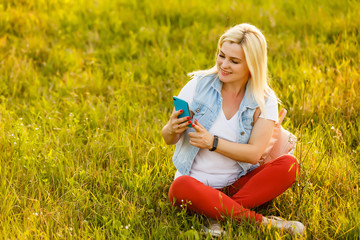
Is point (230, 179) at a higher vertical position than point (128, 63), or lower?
lower

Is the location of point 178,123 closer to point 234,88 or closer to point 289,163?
point 234,88

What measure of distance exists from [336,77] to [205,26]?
2034 mm

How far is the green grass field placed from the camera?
321 cm

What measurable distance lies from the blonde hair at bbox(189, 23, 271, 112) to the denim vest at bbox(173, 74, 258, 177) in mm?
67

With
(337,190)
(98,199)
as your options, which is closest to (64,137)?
(98,199)

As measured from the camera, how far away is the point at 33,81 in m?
5.11

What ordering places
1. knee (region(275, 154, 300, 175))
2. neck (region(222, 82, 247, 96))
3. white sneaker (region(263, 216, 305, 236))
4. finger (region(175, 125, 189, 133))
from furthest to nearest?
1. neck (region(222, 82, 247, 96))
2. knee (region(275, 154, 300, 175))
3. finger (region(175, 125, 189, 133))
4. white sneaker (region(263, 216, 305, 236))

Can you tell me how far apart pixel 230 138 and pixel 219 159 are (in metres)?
0.17

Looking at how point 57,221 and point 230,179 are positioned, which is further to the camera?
point 230,179

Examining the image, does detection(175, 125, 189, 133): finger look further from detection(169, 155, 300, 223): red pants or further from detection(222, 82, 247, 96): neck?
detection(222, 82, 247, 96): neck

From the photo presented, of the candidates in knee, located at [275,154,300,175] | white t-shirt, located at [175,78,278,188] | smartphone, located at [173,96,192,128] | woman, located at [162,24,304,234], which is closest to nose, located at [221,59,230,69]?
woman, located at [162,24,304,234]

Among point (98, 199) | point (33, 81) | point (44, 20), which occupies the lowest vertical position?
point (98, 199)

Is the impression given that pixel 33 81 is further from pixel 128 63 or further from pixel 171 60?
pixel 171 60

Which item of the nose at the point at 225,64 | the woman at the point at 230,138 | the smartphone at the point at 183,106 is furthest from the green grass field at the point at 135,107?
the nose at the point at 225,64
